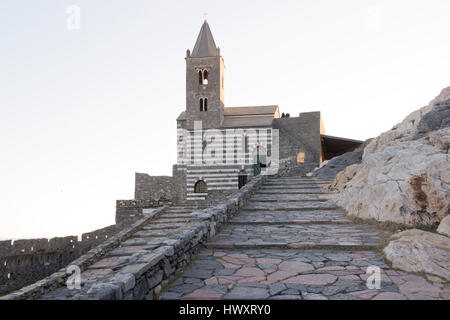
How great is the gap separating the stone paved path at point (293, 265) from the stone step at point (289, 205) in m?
0.78

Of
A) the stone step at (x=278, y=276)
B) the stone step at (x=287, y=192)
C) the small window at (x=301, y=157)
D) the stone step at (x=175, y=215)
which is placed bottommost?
the stone step at (x=175, y=215)

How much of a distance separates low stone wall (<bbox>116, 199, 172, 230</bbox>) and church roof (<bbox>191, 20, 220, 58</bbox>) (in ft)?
59.1

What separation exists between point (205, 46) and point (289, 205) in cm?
2487

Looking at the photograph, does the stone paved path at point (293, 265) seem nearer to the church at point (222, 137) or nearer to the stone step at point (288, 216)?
the stone step at point (288, 216)

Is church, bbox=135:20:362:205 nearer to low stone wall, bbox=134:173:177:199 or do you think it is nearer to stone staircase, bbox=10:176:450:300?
low stone wall, bbox=134:173:177:199

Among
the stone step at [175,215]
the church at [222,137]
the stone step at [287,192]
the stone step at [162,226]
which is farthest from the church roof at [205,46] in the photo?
the stone step at [162,226]

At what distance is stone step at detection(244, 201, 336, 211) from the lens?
29.6ft

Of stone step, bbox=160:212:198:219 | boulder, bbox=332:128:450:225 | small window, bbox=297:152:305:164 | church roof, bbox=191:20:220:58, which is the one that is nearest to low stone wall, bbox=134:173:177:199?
church roof, bbox=191:20:220:58

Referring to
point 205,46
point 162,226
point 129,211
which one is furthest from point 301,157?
point 162,226

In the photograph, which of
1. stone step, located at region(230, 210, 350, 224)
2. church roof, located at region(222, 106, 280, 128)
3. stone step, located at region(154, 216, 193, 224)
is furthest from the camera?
church roof, located at region(222, 106, 280, 128)

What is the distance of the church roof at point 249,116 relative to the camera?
96.0 feet

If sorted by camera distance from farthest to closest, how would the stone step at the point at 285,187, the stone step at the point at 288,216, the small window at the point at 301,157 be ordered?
the small window at the point at 301,157 → the stone step at the point at 285,187 → the stone step at the point at 288,216

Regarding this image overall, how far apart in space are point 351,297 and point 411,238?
1791 mm

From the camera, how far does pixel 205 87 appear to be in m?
30.6
